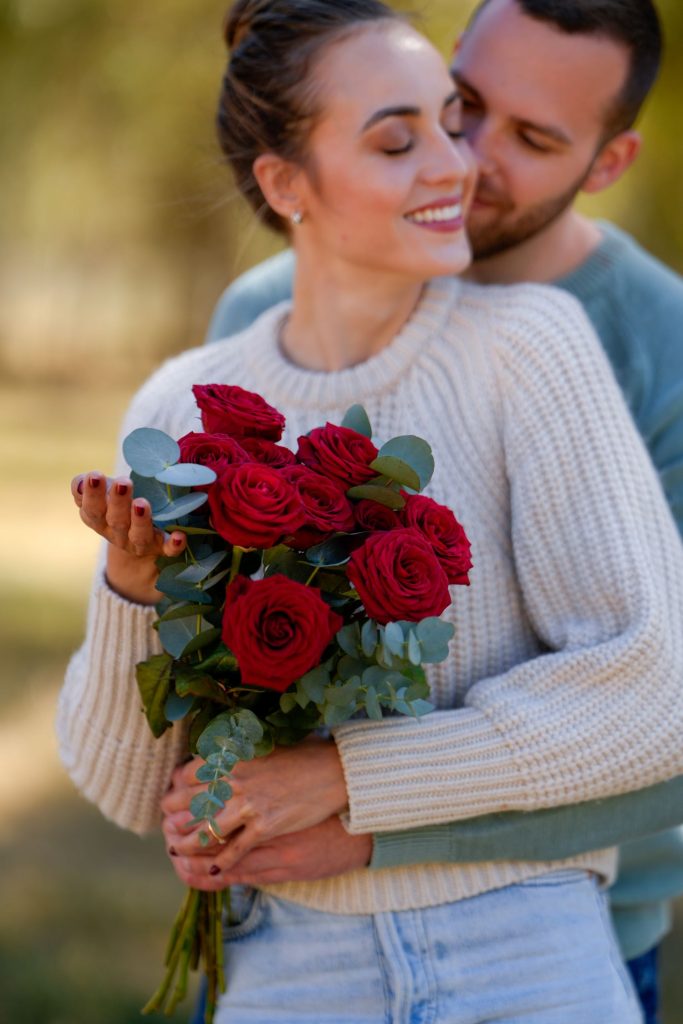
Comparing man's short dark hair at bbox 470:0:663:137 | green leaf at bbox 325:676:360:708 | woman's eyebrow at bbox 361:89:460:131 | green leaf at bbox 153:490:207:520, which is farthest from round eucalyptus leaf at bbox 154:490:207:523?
man's short dark hair at bbox 470:0:663:137

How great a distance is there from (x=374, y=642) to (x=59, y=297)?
19.6 m

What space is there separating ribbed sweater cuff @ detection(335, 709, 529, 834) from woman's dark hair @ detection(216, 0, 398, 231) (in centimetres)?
119

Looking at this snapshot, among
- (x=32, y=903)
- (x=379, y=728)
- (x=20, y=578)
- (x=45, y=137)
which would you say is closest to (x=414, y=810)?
(x=379, y=728)

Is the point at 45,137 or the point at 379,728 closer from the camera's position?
the point at 379,728

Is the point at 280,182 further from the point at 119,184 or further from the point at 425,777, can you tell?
the point at 119,184

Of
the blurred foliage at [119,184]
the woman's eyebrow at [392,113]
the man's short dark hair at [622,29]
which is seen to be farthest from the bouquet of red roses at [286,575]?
the blurred foliage at [119,184]

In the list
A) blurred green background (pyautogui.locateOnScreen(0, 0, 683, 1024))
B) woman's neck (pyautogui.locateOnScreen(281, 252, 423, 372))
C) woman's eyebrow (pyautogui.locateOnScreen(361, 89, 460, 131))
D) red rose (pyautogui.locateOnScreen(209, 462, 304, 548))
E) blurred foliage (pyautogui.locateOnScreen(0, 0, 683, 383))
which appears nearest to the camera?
red rose (pyautogui.locateOnScreen(209, 462, 304, 548))

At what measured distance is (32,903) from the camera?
5.27m

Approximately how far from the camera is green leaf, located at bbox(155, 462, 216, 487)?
191cm

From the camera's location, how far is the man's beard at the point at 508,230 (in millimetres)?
3055

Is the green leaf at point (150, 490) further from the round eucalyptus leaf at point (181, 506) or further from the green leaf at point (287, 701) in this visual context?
the green leaf at point (287, 701)

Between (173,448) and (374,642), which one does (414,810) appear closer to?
(374,642)

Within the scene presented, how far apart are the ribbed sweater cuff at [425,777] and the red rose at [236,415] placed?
578 mm

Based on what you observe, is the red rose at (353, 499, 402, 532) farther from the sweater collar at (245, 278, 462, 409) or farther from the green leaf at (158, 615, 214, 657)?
the sweater collar at (245, 278, 462, 409)
